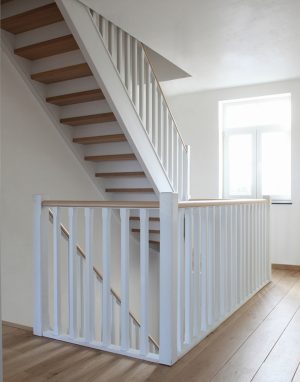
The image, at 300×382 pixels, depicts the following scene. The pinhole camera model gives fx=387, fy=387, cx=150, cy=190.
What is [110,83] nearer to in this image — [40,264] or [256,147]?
[40,264]

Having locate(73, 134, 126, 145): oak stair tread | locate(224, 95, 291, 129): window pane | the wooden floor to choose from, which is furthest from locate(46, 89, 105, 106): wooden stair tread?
locate(224, 95, 291, 129): window pane

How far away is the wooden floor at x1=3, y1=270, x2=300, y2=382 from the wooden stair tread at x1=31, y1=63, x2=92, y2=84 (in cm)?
209

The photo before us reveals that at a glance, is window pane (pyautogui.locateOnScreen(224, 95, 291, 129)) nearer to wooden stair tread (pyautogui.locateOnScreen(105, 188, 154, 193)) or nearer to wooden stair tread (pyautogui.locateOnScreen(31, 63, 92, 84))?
wooden stair tread (pyautogui.locateOnScreen(105, 188, 154, 193))

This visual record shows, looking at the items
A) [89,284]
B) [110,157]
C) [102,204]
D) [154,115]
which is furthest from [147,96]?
[89,284]

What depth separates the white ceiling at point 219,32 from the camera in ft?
10.5

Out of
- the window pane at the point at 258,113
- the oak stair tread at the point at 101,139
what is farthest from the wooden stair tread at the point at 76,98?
the window pane at the point at 258,113

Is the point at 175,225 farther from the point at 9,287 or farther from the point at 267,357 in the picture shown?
the point at 9,287

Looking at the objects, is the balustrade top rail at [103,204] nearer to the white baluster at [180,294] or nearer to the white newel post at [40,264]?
the white newel post at [40,264]

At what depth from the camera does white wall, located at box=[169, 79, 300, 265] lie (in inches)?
205

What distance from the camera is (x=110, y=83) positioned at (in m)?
3.19

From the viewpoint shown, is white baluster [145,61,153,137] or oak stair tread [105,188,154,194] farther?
oak stair tread [105,188,154,194]

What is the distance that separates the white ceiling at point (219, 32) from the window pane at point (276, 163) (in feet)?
2.85

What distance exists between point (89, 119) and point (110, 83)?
0.60 metres

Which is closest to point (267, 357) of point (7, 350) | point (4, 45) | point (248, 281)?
point (248, 281)
